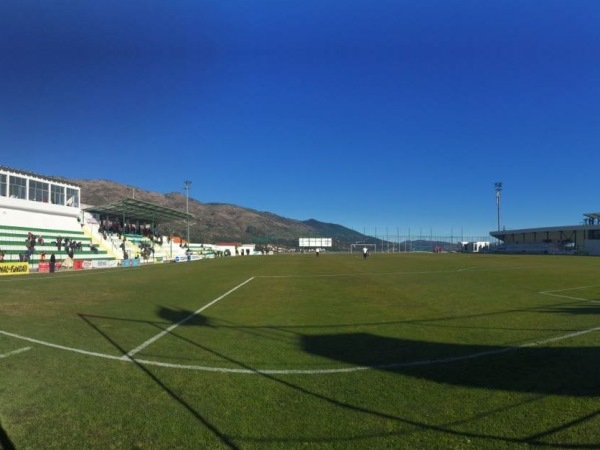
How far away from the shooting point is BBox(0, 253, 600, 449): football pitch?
14.1ft

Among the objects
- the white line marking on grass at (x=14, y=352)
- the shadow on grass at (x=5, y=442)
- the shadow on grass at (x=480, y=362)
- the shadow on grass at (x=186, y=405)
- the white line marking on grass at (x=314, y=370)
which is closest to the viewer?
the shadow on grass at (x=5, y=442)

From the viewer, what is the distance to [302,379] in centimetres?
606

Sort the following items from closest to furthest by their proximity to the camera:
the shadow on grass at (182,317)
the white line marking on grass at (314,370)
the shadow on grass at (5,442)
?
the shadow on grass at (5,442) → the white line marking on grass at (314,370) → the shadow on grass at (182,317)

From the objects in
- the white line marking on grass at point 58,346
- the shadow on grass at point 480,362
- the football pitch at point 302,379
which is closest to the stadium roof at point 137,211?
the football pitch at point 302,379

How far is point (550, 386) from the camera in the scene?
5527mm

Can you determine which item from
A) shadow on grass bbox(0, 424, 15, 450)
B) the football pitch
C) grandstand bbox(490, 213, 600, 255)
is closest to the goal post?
grandstand bbox(490, 213, 600, 255)

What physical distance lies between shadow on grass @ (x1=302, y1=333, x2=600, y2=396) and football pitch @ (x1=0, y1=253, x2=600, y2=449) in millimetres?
33

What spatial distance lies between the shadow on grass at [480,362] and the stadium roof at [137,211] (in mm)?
49415

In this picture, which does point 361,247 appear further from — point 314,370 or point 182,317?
point 314,370

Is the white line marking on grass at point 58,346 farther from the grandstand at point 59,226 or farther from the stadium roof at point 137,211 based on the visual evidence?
the stadium roof at point 137,211

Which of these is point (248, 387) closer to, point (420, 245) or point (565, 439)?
point (565, 439)

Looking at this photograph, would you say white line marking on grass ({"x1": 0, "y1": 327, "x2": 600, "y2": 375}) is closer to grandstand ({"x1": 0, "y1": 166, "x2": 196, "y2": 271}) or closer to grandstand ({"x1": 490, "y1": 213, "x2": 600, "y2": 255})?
grandstand ({"x1": 0, "y1": 166, "x2": 196, "y2": 271})

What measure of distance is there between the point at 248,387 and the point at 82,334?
5.25 m

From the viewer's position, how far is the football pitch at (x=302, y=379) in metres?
4.30
